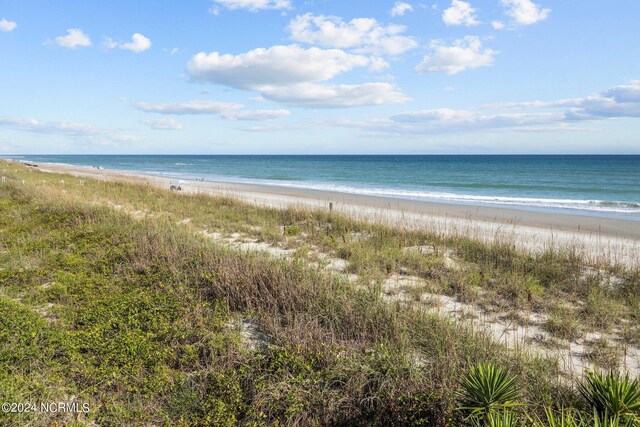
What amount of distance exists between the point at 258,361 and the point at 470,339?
91.1 inches

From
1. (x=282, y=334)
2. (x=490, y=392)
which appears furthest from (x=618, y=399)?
(x=282, y=334)

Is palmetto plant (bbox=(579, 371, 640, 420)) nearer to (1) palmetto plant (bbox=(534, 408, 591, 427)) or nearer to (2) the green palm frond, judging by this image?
(1) palmetto plant (bbox=(534, 408, 591, 427))

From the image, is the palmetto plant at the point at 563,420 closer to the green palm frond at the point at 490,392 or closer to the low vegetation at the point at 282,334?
the low vegetation at the point at 282,334

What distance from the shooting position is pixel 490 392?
3.03 m

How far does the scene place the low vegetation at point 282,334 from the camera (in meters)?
3.51

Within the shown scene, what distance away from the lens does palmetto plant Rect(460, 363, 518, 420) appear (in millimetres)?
3008

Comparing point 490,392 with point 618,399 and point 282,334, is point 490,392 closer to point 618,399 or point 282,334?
point 618,399

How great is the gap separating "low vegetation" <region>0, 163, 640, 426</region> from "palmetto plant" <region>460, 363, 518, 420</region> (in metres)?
0.01

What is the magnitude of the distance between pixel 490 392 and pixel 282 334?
2.30 m

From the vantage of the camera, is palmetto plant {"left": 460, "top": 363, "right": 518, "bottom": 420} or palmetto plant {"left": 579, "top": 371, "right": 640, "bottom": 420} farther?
palmetto plant {"left": 460, "top": 363, "right": 518, "bottom": 420}

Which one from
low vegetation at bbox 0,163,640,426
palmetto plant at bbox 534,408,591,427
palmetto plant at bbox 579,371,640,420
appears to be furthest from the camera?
low vegetation at bbox 0,163,640,426

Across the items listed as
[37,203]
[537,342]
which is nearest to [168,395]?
[537,342]

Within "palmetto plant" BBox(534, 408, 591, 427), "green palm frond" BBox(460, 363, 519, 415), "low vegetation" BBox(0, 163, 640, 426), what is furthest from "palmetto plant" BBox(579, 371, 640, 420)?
"green palm frond" BBox(460, 363, 519, 415)

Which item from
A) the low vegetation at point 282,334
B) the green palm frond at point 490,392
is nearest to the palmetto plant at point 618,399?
the low vegetation at point 282,334
